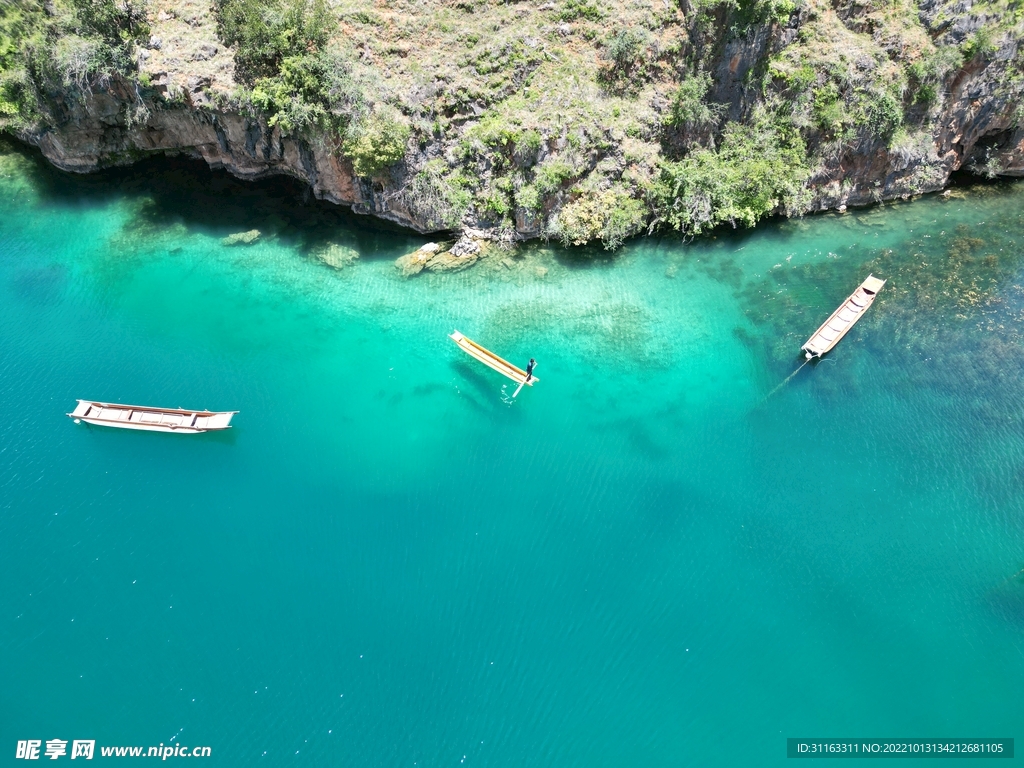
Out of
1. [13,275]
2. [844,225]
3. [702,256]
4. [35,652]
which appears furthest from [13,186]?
[844,225]

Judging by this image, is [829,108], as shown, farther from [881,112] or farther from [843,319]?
[843,319]

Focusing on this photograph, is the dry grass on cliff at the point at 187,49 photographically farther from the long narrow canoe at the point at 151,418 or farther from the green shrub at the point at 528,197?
the long narrow canoe at the point at 151,418

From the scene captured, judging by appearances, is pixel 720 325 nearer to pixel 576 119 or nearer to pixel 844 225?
pixel 844 225

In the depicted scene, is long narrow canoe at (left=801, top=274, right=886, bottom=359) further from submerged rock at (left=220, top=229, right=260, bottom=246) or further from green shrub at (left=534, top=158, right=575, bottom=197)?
submerged rock at (left=220, top=229, right=260, bottom=246)

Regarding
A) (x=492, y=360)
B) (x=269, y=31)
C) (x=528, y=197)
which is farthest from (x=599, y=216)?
(x=269, y=31)

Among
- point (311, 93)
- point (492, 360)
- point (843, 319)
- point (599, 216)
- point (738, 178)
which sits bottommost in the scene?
point (492, 360)

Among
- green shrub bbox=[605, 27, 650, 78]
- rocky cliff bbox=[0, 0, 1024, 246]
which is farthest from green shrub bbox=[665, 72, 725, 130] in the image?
green shrub bbox=[605, 27, 650, 78]
